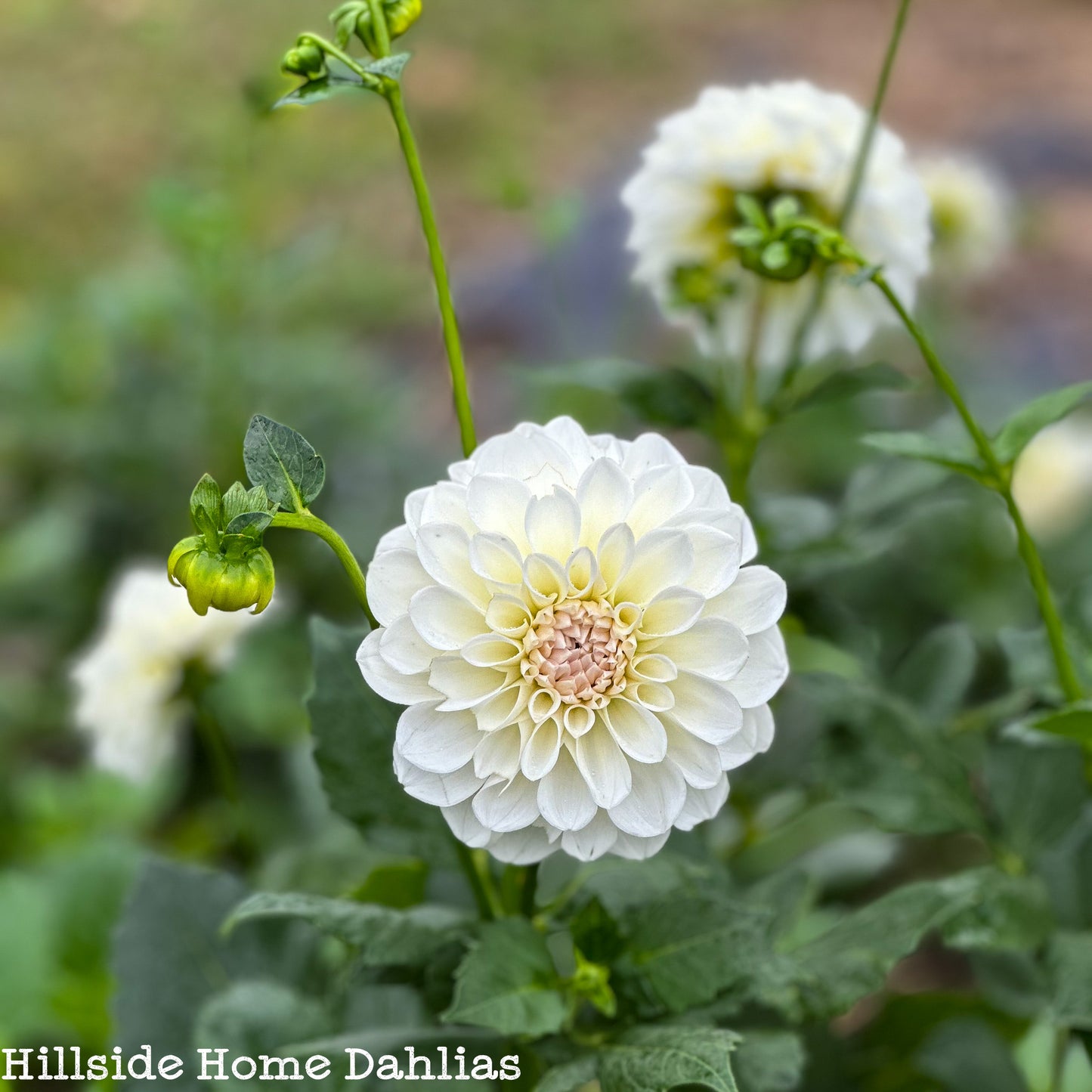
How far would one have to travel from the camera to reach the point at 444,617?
23.3 inches

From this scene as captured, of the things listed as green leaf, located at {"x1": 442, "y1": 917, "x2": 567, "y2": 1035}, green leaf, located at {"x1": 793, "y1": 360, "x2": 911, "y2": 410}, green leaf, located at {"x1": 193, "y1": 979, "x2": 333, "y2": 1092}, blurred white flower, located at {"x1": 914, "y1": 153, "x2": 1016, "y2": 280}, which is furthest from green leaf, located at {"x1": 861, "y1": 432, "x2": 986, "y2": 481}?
blurred white flower, located at {"x1": 914, "y1": 153, "x2": 1016, "y2": 280}

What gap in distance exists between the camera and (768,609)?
23.4 inches

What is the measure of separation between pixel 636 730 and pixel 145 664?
64 centimetres

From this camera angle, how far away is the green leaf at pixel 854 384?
2.93ft

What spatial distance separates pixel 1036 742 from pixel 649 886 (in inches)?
11.6

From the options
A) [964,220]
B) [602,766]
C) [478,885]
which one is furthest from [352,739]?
[964,220]

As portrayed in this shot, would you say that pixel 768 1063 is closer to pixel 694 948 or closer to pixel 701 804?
pixel 694 948

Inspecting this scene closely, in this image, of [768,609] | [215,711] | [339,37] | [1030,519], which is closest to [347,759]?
[768,609]

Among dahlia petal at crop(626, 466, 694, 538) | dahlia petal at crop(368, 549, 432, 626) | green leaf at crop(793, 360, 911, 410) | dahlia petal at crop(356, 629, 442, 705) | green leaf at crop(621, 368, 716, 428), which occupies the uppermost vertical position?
green leaf at crop(621, 368, 716, 428)

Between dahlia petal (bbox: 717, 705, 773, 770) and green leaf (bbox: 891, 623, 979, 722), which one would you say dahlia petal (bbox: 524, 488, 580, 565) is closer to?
dahlia petal (bbox: 717, 705, 773, 770)

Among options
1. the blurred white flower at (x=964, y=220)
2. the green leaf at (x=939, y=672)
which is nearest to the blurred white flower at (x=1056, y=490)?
the blurred white flower at (x=964, y=220)

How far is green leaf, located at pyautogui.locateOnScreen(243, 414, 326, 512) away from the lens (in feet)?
1.93

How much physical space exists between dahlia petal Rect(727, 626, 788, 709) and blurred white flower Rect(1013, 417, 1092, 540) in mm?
1253

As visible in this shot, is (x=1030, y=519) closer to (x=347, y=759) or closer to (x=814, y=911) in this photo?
(x=814, y=911)
